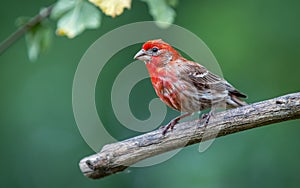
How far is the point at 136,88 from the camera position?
6637mm

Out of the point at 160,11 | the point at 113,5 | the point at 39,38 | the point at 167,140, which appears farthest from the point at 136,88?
the point at 113,5

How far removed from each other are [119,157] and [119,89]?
1.58 meters

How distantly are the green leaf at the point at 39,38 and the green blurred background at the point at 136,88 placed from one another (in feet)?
8.15

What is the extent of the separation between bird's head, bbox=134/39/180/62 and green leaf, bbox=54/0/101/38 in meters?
1.21

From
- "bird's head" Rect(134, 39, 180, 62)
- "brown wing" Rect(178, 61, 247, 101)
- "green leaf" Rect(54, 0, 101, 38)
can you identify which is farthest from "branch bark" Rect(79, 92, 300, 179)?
"green leaf" Rect(54, 0, 101, 38)

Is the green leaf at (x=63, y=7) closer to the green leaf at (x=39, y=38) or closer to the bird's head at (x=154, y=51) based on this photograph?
the green leaf at (x=39, y=38)

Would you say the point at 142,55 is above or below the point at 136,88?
below

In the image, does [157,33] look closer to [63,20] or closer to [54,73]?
[54,73]

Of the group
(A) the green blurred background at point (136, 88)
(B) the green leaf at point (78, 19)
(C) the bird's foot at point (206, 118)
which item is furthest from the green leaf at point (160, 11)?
(A) the green blurred background at point (136, 88)

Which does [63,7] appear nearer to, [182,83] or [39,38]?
[39,38]

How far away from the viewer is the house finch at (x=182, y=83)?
4637 millimetres

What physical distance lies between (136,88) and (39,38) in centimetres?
253

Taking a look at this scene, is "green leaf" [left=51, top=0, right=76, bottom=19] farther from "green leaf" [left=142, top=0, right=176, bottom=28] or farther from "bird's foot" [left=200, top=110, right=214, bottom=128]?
"bird's foot" [left=200, top=110, right=214, bottom=128]

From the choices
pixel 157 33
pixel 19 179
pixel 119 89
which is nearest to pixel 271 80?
pixel 157 33
